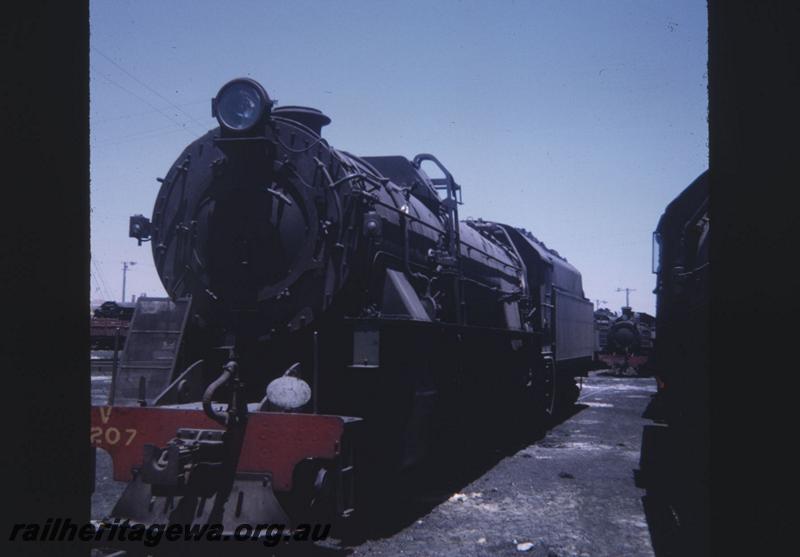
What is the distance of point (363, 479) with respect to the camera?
680cm

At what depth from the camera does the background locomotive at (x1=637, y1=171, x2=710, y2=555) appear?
5.66 m

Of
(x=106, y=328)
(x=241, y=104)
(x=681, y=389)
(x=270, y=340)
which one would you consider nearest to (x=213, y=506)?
(x=270, y=340)

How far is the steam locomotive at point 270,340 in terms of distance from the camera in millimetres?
5336

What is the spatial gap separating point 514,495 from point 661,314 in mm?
3319

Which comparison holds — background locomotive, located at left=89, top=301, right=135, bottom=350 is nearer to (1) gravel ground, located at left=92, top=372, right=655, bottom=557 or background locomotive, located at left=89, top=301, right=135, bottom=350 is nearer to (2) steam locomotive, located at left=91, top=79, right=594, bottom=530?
(1) gravel ground, located at left=92, top=372, right=655, bottom=557

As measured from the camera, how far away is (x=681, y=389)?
23.0ft

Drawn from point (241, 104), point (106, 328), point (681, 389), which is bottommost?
point (681, 389)

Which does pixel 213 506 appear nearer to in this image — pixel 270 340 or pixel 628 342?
pixel 270 340

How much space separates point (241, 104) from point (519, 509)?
498 cm

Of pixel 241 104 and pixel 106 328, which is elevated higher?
pixel 241 104

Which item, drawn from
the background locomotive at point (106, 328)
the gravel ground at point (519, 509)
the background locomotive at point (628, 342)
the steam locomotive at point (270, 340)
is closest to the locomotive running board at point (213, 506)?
the steam locomotive at point (270, 340)

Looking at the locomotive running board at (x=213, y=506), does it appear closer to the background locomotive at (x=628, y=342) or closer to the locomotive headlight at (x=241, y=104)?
the locomotive headlight at (x=241, y=104)

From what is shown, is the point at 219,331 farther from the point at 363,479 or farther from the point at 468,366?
the point at 468,366

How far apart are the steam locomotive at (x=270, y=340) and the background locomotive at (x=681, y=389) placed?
8.21ft
